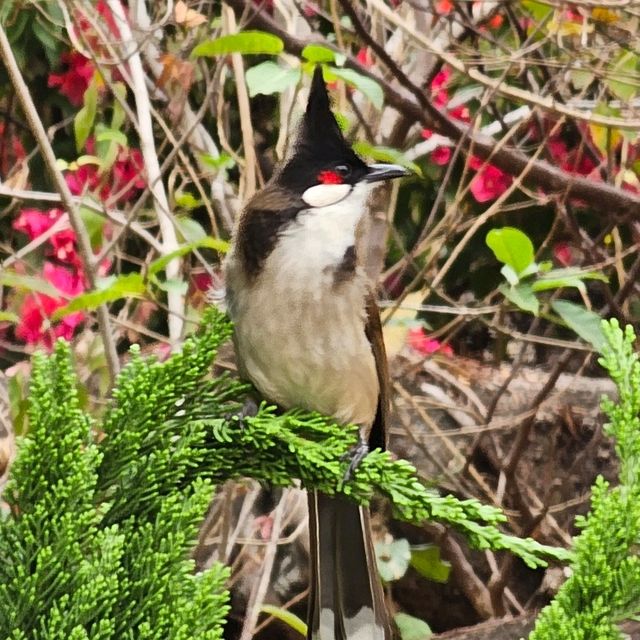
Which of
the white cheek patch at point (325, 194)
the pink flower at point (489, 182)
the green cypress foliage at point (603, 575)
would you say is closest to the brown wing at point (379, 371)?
the white cheek patch at point (325, 194)

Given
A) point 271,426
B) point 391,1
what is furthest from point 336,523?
point 391,1

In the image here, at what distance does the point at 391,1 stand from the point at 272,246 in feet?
4.77

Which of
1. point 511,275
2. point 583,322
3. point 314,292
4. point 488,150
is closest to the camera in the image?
point 314,292

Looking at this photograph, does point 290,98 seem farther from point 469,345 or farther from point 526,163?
point 469,345

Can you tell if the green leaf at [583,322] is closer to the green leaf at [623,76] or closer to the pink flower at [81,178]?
the green leaf at [623,76]

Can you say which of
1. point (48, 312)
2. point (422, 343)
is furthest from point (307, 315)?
point (422, 343)

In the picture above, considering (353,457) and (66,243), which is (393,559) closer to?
(66,243)

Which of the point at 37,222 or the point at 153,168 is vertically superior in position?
the point at 153,168

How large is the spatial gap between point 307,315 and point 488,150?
3.39 feet

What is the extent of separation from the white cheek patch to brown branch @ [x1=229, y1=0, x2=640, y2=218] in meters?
0.78

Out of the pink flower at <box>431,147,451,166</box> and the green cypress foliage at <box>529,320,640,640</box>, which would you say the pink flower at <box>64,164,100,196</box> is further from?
the green cypress foliage at <box>529,320,640,640</box>

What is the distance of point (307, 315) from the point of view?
120 cm

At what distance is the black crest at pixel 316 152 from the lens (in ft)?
3.96

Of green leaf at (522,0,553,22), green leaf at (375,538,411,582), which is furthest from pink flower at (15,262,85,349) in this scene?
green leaf at (522,0,553,22)
